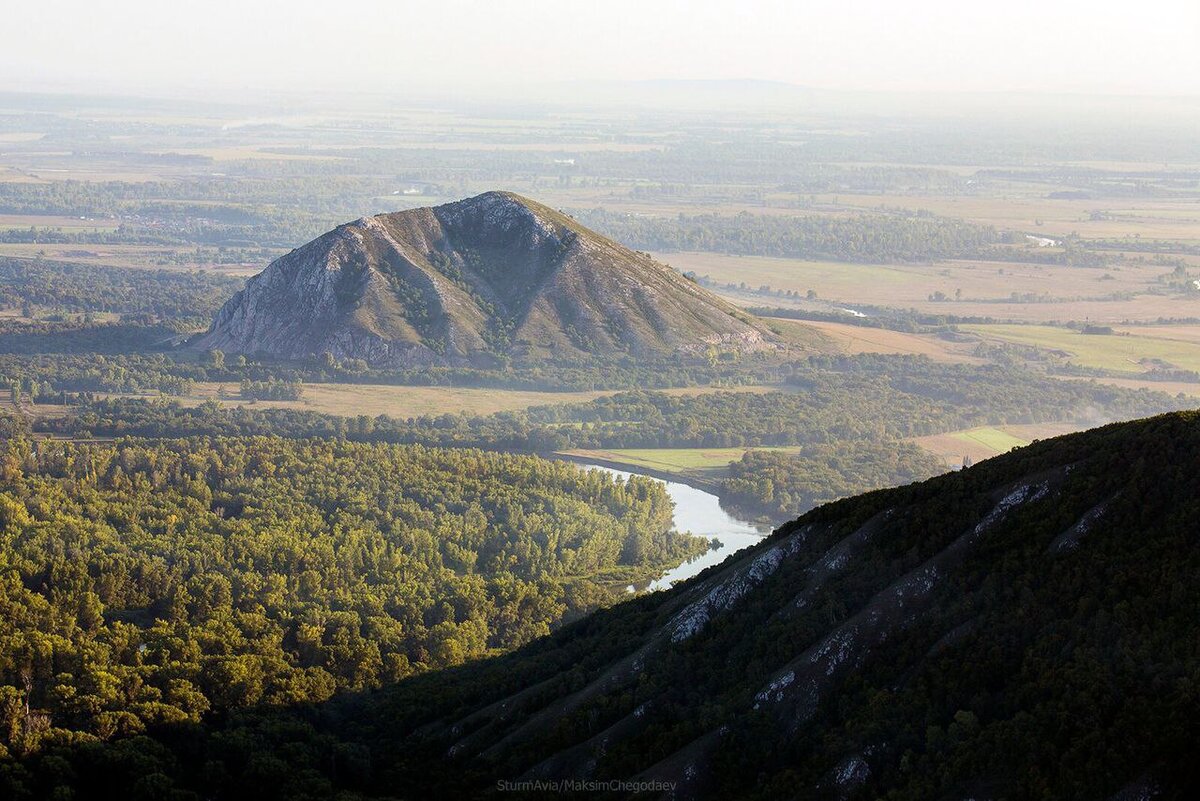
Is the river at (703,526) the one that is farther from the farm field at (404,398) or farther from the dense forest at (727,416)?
the farm field at (404,398)

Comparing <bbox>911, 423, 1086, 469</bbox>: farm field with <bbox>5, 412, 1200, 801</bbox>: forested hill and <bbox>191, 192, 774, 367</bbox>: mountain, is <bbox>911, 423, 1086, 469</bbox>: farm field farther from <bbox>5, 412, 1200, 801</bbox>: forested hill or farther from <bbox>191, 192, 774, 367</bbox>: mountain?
<bbox>5, 412, 1200, 801</bbox>: forested hill

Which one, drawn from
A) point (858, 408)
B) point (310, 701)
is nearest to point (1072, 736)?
point (310, 701)

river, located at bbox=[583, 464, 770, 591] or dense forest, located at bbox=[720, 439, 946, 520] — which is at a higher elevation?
dense forest, located at bbox=[720, 439, 946, 520]

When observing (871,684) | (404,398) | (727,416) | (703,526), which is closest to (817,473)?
(703,526)

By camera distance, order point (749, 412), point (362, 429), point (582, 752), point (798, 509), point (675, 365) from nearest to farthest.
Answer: point (582, 752) → point (798, 509) → point (362, 429) → point (749, 412) → point (675, 365)

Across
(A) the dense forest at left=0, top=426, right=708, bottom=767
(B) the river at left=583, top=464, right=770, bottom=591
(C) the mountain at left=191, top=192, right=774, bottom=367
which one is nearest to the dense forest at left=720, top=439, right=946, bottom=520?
(B) the river at left=583, top=464, right=770, bottom=591

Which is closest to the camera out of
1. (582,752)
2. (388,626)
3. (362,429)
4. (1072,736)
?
(1072,736)

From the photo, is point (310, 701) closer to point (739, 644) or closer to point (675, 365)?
point (739, 644)
